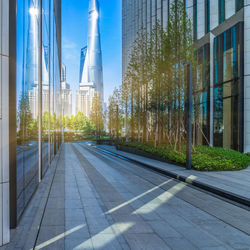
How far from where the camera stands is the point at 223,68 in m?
21.5

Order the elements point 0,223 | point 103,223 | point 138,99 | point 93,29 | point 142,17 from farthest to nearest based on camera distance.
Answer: point 93,29 → point 142,17 → point 138,99 → point 103,223 → point 0,223

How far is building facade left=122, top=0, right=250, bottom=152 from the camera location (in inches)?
739

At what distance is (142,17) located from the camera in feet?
134

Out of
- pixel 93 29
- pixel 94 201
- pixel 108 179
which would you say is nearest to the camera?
pixel 94 201

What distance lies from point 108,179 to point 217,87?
15573 millimetres

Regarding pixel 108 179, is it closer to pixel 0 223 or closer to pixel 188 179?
pixel 188 179

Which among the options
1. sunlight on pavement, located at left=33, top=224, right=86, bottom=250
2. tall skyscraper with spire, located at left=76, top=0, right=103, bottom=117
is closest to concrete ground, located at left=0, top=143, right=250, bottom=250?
sunlight on pavement, located at left=33, top=224, right=86, bottom=250

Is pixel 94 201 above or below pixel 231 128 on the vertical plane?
below

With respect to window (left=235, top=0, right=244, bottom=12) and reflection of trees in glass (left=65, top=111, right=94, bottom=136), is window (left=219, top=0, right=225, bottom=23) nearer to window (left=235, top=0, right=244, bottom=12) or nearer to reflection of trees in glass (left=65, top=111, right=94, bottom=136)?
window (left=235, top=0, right=244, bottom=12)

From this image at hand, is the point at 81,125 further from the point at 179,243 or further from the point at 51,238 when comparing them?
the point at 179,243

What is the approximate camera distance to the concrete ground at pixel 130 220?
4262mm

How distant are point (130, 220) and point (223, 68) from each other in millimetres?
19104

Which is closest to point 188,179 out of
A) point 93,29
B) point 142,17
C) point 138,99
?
point 138,99

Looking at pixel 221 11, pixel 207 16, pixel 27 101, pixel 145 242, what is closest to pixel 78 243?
pixel 145 242
